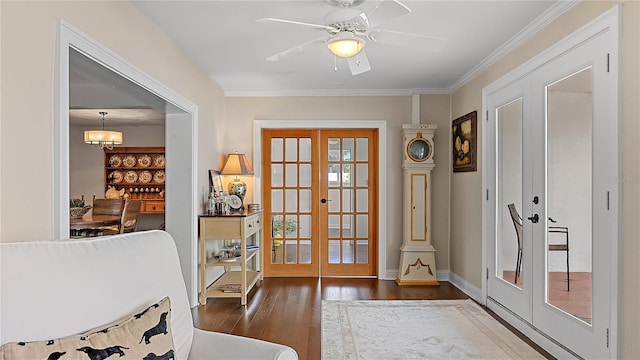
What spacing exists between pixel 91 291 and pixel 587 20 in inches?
118

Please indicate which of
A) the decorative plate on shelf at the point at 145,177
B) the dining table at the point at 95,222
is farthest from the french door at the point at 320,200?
the decorative plate on shelf at the point at 145,177

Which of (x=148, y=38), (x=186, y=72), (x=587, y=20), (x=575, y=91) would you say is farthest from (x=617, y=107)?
(x=186, y=72)

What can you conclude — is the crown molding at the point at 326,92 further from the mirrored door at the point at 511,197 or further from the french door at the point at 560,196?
the french door at the point at 560,196

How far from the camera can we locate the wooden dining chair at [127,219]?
19.6 ft

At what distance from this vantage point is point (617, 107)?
2.29 metres

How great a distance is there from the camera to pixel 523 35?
10.9ft

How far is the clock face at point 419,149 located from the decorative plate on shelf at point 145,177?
5.15 m

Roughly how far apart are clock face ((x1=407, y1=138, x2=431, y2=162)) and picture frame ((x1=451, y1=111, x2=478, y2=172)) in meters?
0.32

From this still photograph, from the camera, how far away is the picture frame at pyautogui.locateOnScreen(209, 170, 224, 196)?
476cm

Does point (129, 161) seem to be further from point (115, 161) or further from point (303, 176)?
point (303, 176)

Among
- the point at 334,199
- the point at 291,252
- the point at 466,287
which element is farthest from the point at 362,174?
the point at 466,287

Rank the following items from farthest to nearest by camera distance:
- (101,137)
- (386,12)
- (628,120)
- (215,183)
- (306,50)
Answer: (101,137) → (215,183) → (306,50) → (386,12) → (628,120)

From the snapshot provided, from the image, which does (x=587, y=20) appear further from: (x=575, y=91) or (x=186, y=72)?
(x=186, y=72)

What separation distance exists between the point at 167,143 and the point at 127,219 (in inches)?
96.4
